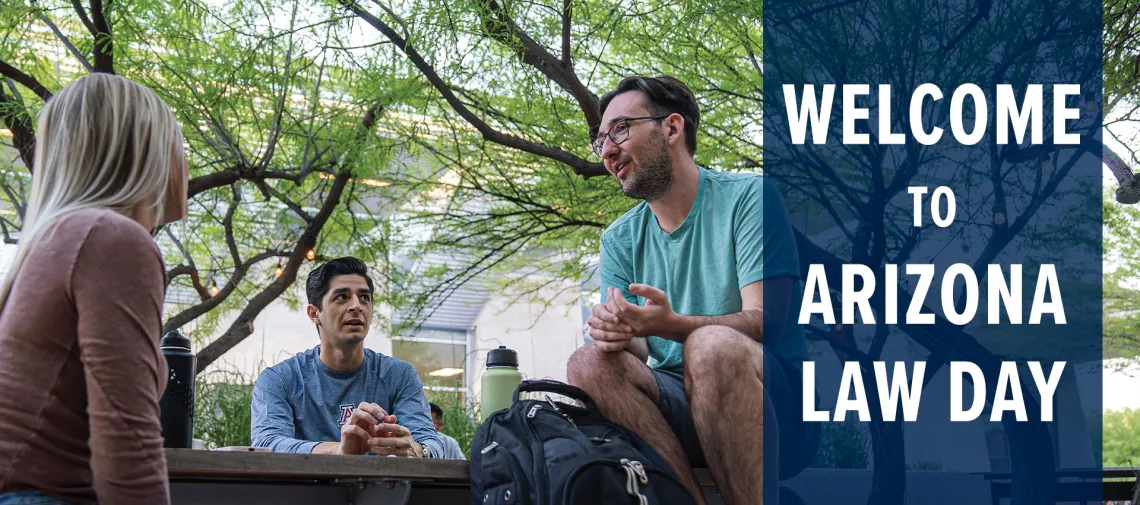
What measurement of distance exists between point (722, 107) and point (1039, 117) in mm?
2498

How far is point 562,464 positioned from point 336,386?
6.39 feet

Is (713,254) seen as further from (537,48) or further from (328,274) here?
(537,48)

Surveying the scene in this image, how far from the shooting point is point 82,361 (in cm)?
160

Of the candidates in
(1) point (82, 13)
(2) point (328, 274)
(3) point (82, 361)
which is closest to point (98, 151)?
(3) point (82, 361)

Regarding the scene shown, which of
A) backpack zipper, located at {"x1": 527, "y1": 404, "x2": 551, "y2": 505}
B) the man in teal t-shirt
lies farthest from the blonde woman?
the man in teal t-shirt

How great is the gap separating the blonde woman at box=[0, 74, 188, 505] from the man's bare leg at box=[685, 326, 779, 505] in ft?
4.26

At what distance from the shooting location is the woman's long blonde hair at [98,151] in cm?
174

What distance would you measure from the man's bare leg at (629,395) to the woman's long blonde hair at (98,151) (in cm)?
125

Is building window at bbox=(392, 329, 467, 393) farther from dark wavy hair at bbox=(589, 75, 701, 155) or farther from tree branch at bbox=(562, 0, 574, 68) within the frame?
dark wavy hair at bbox=(589, 75, 701, 155)

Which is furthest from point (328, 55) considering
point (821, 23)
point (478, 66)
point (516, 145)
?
point (821, 23)

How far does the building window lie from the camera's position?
65.3ft

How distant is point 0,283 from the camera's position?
5.69 feet

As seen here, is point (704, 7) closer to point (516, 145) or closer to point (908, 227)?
point (516, 145)

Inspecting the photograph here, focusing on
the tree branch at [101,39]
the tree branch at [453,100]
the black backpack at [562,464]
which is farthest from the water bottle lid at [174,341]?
the tree branch at [101,39]
